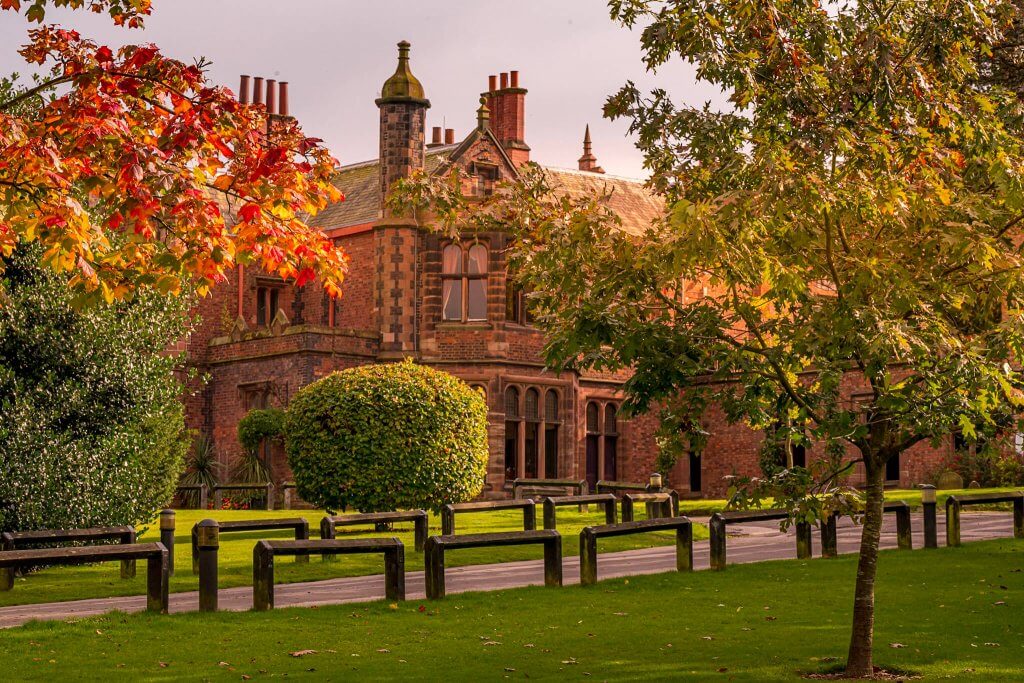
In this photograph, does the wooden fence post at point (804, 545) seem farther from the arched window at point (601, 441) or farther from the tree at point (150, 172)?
the arched window at point (601, 441)

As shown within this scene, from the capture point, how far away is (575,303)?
11.6 metres

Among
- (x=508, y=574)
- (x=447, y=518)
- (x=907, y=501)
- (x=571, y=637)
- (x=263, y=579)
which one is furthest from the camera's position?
(x=907, y=501)

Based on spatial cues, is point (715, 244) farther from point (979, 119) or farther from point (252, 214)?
point (252, 214)

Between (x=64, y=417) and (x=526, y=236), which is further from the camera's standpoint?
(x=64, y=417)

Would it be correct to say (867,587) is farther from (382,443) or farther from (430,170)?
(430,170)

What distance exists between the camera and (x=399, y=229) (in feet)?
112

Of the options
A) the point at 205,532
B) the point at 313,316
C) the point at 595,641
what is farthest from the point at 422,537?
the point at 313,316

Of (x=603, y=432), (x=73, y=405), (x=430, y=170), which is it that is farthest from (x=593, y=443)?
(x=73, y=405)

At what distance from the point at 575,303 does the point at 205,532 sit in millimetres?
4470

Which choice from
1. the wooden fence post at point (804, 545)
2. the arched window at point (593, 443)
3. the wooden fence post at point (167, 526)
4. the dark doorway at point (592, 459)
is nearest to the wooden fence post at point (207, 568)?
the wooden fence post at point (167, 526)

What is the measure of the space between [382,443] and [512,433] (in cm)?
1248

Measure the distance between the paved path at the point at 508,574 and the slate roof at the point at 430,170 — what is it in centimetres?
1601

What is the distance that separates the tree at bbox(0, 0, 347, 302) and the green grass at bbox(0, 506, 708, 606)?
4.79 meters

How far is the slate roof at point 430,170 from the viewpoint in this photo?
125 ft
